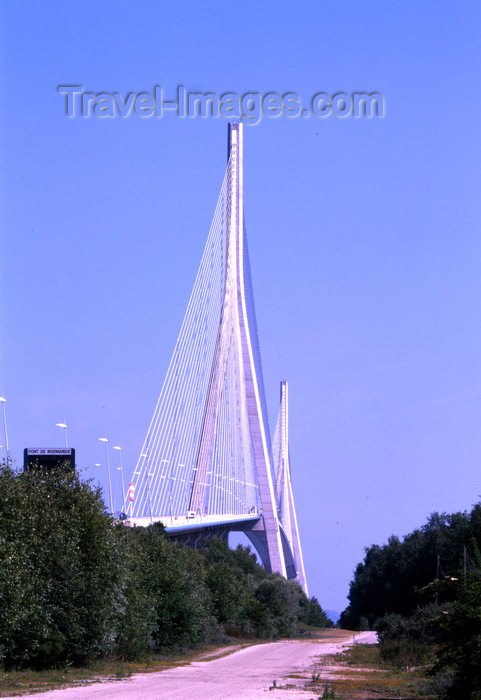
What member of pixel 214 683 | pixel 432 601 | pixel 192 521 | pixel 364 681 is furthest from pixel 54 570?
pixel 192 521

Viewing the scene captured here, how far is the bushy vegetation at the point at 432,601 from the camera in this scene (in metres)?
15.7

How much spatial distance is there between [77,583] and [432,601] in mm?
28925

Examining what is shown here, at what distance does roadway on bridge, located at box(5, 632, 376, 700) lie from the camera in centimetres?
1653

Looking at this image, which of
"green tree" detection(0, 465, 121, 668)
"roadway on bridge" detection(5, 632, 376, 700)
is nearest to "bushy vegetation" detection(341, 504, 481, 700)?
"roadway on bridge" detection(5, 632, 376, 700)

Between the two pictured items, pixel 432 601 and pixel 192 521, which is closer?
pixel 432 601

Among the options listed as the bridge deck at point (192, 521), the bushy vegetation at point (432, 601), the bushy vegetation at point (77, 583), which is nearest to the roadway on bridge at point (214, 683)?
the bushy vegetation at point (77, 583)

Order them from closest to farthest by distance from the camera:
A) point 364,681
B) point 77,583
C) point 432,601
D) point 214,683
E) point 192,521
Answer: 1. point 214,683
2. point 364,681
3. point 77,583
4. point 432,601
5. point 192,521

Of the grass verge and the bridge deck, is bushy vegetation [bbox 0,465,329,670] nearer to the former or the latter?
the grass verge

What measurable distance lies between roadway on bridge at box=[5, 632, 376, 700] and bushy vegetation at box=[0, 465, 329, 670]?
1.63 meters

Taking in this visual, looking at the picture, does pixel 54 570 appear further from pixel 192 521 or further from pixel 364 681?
pixel 192 521

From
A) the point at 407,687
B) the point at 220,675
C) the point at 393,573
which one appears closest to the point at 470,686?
the point at 407,687

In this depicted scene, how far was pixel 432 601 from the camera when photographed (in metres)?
46.5

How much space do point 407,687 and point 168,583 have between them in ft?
38.3

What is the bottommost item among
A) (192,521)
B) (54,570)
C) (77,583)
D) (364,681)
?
(364,681)
